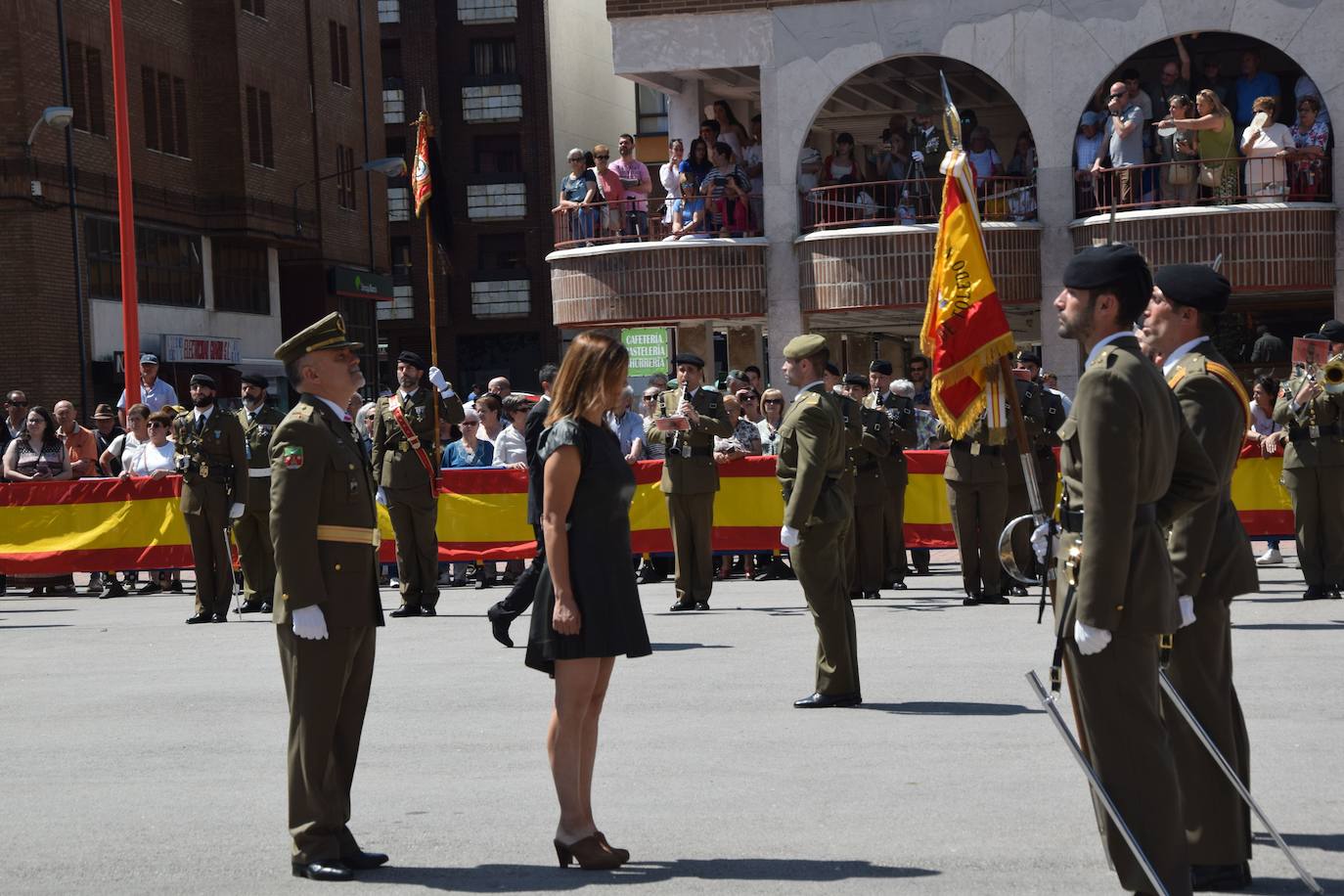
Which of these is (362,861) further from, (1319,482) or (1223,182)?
(1223,182)

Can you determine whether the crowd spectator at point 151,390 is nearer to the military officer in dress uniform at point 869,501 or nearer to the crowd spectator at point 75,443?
the crowd spectator at point 75,443

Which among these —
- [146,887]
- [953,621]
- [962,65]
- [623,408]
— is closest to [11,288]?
[962,65]

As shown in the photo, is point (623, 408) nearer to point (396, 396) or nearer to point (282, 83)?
point (396, 396)

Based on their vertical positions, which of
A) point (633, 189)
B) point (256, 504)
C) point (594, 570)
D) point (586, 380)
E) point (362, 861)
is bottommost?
point (362, 861)

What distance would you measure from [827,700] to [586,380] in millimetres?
3908

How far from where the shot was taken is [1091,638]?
211 inches

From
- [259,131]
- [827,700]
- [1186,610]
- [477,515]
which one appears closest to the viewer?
[1186,610]

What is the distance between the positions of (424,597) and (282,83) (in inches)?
1352

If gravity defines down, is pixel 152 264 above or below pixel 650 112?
below

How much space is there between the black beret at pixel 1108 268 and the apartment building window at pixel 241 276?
4140 centimetres

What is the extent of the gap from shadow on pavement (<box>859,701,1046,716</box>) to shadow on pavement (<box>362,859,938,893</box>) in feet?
10.4

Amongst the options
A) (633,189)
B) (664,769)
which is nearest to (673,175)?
(633,189)

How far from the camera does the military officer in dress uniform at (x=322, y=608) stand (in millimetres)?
6465

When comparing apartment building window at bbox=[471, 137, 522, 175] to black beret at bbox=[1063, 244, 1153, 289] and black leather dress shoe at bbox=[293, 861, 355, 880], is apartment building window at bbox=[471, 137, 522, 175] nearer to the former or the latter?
black leather dress shoe at bbox=[293, 861, 355, 880]
